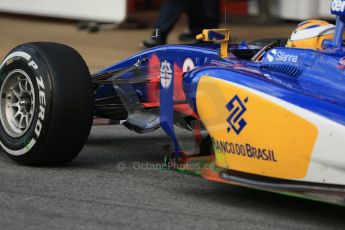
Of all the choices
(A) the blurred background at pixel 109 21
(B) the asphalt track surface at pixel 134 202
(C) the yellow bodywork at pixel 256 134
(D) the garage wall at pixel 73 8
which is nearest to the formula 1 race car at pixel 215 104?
(C) the yellow bodywork at pixel 256 134

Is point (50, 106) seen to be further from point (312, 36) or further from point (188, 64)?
point (312, 36)

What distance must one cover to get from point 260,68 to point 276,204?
0.78 m

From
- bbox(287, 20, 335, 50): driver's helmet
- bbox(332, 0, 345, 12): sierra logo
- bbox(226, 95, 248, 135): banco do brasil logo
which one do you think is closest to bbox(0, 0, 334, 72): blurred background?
bbox(287, 20, 335, 50): driver's helmet

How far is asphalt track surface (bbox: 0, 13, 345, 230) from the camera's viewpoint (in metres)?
4.43

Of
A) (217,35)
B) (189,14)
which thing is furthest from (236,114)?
(189,14)

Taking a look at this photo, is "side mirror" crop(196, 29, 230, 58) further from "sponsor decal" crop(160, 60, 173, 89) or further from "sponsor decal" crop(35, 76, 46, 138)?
"sponsor decal" crop(35, 76, 46, 138)

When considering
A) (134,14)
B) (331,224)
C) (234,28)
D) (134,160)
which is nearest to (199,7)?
(234,28)

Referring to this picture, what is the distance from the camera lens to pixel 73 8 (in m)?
13.2

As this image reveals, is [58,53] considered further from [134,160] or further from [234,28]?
[234,28]

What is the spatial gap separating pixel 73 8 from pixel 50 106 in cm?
817

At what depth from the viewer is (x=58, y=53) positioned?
5.39 m

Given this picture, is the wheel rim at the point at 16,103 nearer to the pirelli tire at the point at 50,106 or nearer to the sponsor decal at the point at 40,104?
the pirelli tire at the point at 50,106

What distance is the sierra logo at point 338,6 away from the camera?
4.98m

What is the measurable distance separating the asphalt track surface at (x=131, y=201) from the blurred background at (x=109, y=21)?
5319 mm
